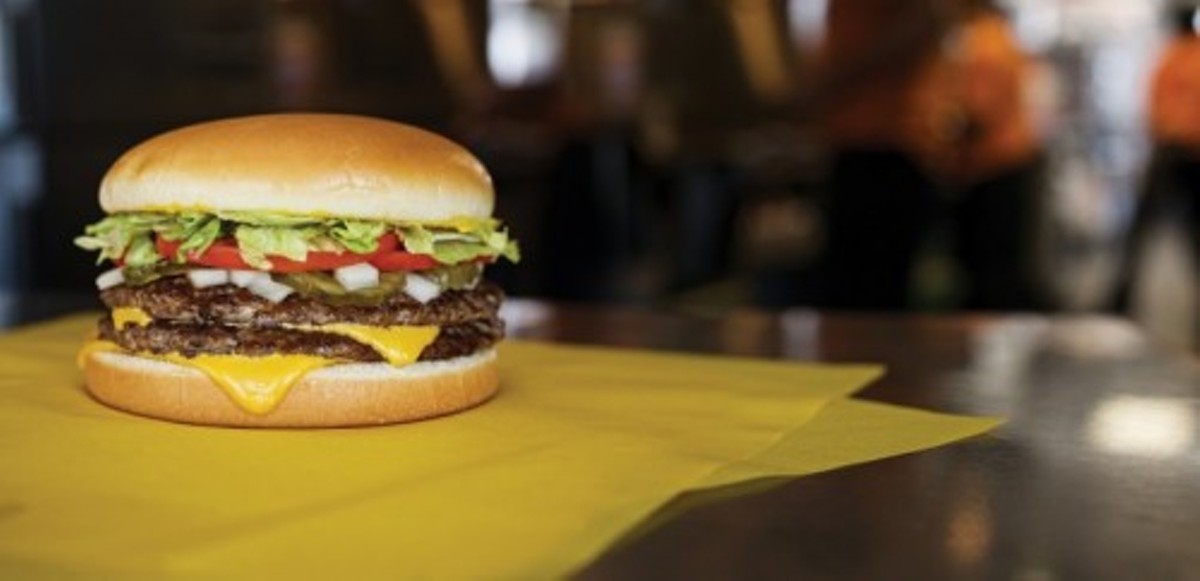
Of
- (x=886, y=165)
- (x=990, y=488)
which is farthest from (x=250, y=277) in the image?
(x=886, y=165)

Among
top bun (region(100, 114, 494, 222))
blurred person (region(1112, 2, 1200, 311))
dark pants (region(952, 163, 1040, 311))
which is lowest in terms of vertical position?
dark pants (region(952, 163, 1040, 311))

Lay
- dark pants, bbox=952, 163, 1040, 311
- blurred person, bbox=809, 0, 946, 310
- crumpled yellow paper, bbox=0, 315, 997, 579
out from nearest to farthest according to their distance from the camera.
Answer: crumpled yellow paper, bbox=0, 315, 997, 579 < blurred person, bbox=809, 0, 946, 310 < dark pants, bbox=952, 163, 1040, 311

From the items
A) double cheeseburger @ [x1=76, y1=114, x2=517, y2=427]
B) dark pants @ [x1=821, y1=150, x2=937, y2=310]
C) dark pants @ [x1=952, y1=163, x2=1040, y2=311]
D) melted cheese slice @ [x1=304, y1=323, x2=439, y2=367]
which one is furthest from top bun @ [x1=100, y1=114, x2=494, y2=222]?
dark pants @ [x1=952, y1=163, x2=1040, y2=311]

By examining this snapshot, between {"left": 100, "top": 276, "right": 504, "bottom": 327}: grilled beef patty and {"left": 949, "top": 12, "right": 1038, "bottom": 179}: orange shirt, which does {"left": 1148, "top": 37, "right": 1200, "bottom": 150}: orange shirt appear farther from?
{"left": 100, "top": 276, "right": 504, "bottom": 327}: grilled beef patty

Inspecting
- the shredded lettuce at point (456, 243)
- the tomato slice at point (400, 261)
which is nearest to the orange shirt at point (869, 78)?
the shredded lettuce at point (456, 243)

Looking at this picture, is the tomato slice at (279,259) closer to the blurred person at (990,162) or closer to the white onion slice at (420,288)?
the white onion slice at (420,288)

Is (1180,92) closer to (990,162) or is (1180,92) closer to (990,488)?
(990,162)
